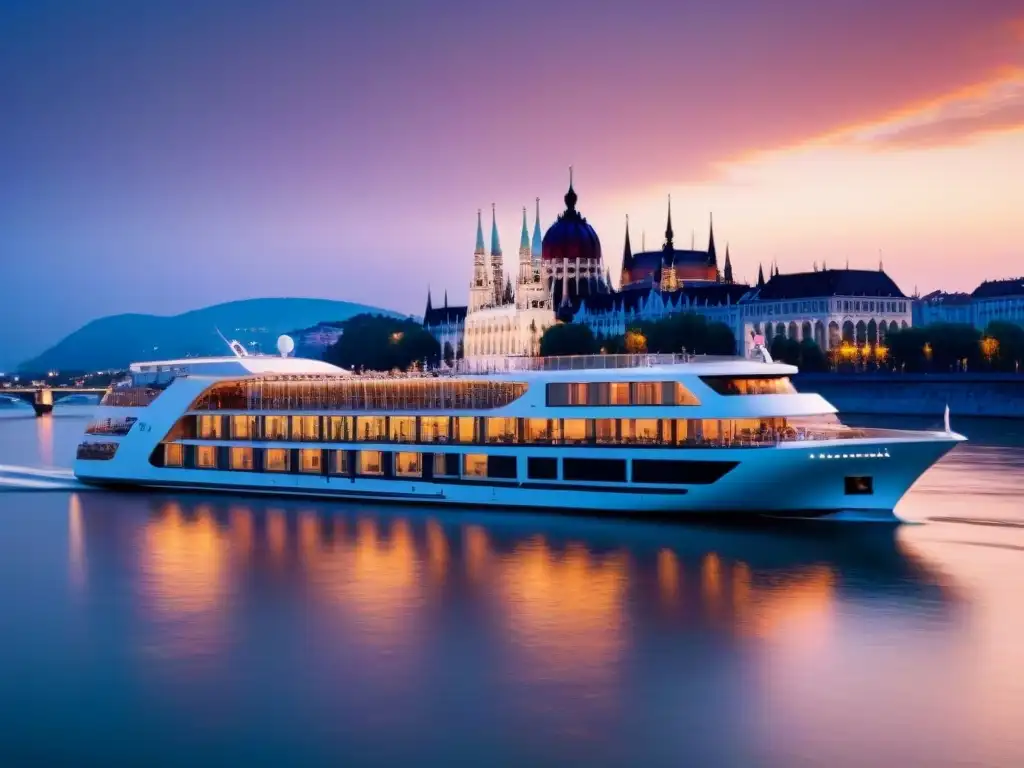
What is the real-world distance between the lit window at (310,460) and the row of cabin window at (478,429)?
43 centimetres

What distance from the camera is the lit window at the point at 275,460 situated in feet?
149

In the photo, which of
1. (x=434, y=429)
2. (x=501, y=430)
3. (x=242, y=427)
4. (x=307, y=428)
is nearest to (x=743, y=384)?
(x=501, y=430)

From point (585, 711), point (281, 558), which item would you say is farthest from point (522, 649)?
point (281, 558)

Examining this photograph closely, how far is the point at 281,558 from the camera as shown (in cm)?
3478

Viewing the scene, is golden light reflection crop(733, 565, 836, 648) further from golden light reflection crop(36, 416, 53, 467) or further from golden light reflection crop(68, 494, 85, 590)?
golden light reflection crop(36, 416, 53, 467)

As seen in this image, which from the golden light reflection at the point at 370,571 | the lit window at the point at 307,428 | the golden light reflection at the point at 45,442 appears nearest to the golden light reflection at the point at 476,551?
the golden light reflection at the point at 370,571

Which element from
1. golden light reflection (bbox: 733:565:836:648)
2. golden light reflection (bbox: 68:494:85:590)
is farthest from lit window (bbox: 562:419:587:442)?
golden light reflection (bbox: 68:494:85:590)

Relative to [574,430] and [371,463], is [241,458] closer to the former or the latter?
[371,463]

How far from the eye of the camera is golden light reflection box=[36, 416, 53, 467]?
71.8m

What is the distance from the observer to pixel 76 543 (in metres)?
37.8

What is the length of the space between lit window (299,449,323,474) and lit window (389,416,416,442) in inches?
114

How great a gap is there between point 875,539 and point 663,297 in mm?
151231

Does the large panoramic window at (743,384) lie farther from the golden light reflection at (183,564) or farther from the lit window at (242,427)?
the lit window at (242,427)

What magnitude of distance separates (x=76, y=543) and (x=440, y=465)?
10.9 meters
